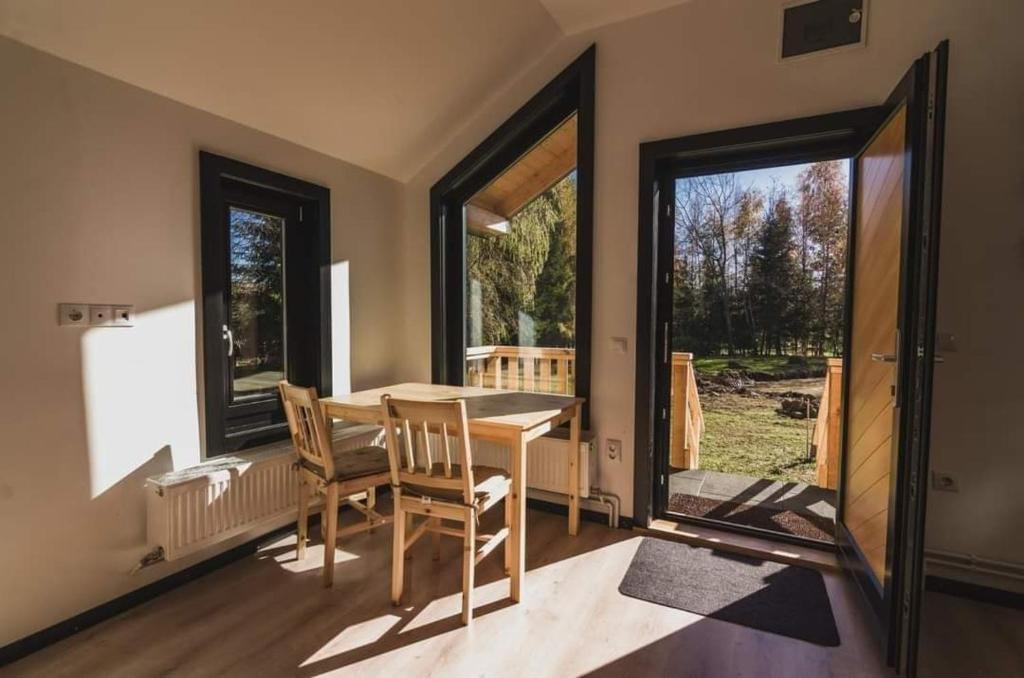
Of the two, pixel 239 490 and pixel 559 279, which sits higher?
pixel 559 279

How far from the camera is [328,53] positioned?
7.64ft

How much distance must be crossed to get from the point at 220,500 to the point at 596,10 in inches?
124

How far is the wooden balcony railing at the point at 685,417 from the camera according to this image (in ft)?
9.85

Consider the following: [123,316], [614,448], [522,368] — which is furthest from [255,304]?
[614,448]

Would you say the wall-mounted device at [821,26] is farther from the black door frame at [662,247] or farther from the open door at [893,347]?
the open door at [893,347]

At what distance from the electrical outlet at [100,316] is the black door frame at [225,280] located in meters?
0.39

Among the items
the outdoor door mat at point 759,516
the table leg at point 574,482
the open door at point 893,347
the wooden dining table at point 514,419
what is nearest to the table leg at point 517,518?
the wooden dining table at point 514,419

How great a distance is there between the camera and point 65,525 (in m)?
1.88

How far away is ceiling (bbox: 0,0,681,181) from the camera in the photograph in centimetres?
184

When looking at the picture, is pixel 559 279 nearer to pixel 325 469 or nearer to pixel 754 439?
pixel 754 439

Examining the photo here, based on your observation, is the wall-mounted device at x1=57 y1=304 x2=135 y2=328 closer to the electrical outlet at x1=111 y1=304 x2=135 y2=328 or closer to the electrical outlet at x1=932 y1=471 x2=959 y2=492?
the electrical outlet at x1=111 y1=304 x2=135 y2=328

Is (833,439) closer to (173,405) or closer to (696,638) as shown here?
(696,638)

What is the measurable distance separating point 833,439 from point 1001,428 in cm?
83

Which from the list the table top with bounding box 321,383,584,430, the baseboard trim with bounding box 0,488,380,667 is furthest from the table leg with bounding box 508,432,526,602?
the baseboard trim with bounding box 0,488,380,667
